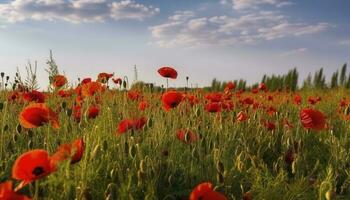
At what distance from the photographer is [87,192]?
210 cm

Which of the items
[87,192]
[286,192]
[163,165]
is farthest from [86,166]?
[286,192]

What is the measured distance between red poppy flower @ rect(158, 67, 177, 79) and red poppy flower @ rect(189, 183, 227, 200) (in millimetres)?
2090

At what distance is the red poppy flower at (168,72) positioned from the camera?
12.8 feet

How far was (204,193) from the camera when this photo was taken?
6.08ft

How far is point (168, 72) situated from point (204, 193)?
2.15 metres

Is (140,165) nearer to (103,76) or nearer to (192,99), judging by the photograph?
(103,76)

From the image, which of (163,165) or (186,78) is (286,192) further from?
(186,78)

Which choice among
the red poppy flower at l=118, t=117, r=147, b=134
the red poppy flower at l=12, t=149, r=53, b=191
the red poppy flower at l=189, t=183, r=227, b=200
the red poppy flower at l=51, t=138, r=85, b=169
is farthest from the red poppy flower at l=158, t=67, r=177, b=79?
the red poppy flower at l=12, t=149, r=53, b=191

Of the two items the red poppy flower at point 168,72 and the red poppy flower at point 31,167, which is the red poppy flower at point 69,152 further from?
the red poppy flower at point 168,72

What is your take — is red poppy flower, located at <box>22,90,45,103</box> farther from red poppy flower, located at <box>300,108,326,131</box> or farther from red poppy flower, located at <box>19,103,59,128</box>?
red poppy flower, located at <box>300,108,326,131</box>

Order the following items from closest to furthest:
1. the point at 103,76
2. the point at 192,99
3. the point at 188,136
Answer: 1. the point at 188,136
2. the point at 103,76
3. the point at 192,99

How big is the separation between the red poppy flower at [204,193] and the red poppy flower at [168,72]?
6.86 feet

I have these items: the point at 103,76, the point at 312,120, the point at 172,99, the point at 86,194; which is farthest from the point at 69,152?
the point at 103,76

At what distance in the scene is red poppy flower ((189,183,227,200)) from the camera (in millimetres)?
1829
